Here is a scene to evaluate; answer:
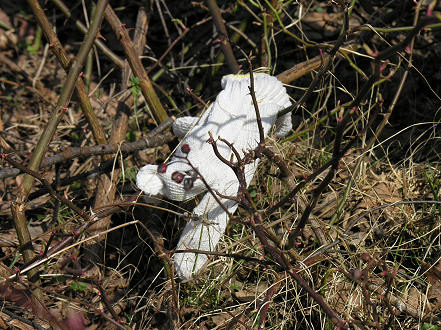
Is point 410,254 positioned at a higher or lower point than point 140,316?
lower

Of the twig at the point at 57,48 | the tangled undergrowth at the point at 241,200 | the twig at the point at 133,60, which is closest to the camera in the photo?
the tangled undergrowth at the point at 241,200

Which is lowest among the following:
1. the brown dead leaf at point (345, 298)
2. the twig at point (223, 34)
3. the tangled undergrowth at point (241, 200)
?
the brown dead leaf at point (345, 298)

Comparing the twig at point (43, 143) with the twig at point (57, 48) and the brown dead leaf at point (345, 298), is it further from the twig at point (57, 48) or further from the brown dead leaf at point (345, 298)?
the brown dead leaf at point (345, 298)

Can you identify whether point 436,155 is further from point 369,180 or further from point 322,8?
point 322,8

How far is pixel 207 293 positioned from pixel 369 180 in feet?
2.87

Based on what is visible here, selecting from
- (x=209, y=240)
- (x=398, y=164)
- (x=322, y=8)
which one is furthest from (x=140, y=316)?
(x=322, y=8)

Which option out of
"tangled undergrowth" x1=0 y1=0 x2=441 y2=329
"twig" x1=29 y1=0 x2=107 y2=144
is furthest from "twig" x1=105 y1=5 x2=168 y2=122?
"twig" x1=29 y1=0 x2=107 y2=144

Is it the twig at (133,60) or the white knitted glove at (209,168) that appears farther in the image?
the twig at (133,60)

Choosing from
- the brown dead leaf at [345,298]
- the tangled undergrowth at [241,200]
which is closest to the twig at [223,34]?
the tangled undergrowth at [241,200]

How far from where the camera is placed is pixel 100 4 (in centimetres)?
171

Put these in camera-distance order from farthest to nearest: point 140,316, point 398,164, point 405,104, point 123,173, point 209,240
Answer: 1. point 405,104
2. point 398,164
3. point 123,173
4. point 140,316
5. point 209,240

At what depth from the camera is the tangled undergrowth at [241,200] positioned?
1.59 meters

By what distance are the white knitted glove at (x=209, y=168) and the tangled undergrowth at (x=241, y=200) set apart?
0.31 ft

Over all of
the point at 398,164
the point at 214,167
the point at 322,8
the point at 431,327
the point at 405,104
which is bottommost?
the point at 431,327
